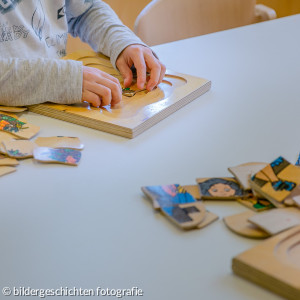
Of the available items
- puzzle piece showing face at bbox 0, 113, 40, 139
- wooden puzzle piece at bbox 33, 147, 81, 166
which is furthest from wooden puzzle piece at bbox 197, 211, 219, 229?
puzzle piece showing face at bbox 0, 113, 40, 139

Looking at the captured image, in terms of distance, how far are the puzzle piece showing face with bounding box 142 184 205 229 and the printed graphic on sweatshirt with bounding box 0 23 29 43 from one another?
1.94 ft

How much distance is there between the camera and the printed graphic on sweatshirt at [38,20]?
→ 107 centimetres

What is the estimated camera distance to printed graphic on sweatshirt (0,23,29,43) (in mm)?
1012

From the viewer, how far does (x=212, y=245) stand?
51cm

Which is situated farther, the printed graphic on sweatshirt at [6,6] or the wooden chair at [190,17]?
the wooden chair at [190,17]

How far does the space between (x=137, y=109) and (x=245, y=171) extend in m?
0.26

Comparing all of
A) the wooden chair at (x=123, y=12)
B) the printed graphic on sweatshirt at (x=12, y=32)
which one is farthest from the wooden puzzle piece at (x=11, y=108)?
the wooden chair at (x=123, y=12)

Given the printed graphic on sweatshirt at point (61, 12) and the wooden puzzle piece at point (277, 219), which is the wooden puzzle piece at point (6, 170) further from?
the printed graphic on sweatshirt at point (61, 12)

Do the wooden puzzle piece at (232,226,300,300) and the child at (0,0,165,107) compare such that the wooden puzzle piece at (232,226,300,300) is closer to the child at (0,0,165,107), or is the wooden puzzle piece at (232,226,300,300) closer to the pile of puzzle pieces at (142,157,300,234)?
the pile of puzzle pieces at (142,157,300,234)

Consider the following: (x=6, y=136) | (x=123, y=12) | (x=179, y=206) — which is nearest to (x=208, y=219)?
(x=179, y=206)

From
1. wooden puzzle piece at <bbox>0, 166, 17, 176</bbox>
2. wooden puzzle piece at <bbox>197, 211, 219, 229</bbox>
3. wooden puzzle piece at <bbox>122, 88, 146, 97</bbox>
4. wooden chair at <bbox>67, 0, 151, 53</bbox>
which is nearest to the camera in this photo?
wooden puzzle piece at <bbox>197, 211, 219, 229</bbox>

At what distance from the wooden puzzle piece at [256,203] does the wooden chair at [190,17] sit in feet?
2.89

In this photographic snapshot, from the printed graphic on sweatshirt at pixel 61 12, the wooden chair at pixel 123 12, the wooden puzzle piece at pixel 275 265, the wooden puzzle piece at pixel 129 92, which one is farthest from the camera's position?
the wooden chair at pixel 123 12

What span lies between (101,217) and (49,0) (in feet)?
2.37
